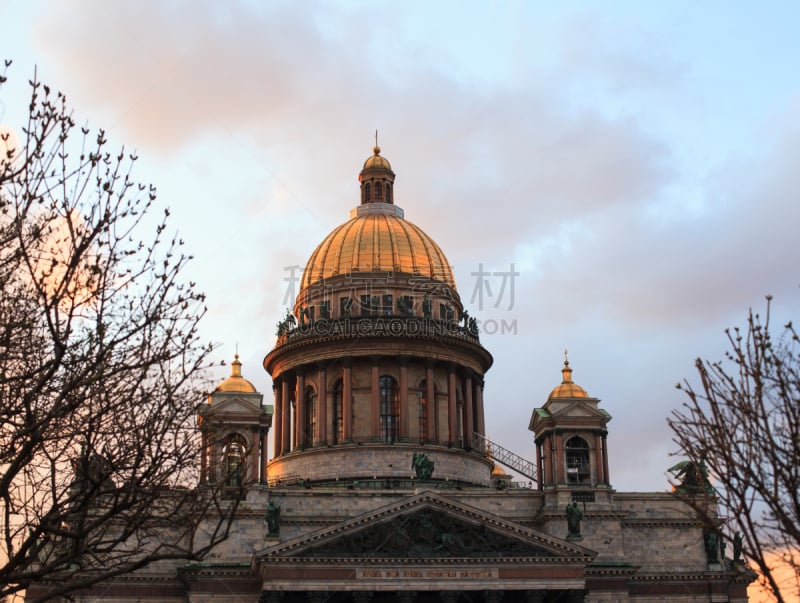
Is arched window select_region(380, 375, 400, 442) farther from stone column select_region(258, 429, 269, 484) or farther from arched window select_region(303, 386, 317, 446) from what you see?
stone column select_region(258, 429, 269, 484)

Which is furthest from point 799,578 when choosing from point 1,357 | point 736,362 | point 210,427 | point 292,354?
point 292,354

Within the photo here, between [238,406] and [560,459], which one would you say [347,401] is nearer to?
[238,406]

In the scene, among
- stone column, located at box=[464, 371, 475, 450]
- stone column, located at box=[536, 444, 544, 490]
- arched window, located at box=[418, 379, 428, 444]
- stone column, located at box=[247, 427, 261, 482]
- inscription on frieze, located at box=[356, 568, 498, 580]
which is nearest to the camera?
inscription on frieze, located at box=[356, 568, 498, 580]

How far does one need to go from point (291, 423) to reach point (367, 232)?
13.0 metres

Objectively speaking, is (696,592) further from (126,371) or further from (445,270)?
(126,371)

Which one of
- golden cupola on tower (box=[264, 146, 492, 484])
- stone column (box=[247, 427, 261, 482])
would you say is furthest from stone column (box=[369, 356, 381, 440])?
stone column (box=[247, 427, 261, 482])

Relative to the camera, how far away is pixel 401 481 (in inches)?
2694

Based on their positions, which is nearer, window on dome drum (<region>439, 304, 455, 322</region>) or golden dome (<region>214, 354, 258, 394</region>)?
golden dome (<region>214, 354, 258, 394</region>)

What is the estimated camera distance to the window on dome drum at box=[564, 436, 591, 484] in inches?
2586

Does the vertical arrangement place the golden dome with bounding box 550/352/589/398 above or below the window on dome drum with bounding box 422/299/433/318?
below

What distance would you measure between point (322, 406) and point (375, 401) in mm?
3250

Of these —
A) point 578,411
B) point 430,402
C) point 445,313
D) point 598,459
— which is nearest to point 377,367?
point 430,402

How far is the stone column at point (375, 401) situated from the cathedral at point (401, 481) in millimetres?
87

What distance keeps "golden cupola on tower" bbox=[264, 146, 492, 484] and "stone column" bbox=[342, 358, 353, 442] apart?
0.27 ft
